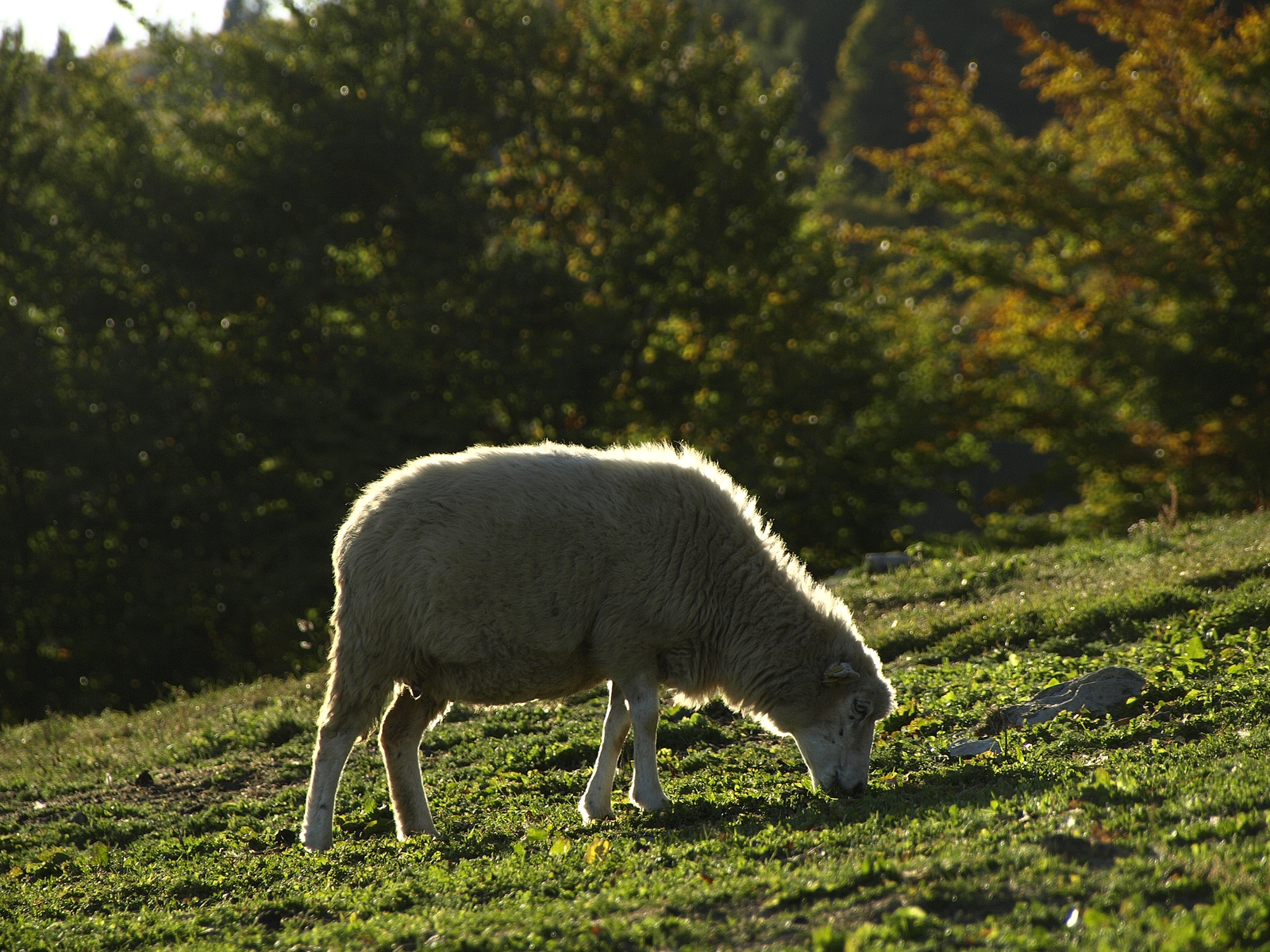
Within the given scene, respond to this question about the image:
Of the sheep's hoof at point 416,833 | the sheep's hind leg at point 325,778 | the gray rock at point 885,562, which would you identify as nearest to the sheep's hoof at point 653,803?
the sheep's hoof at point 416,833

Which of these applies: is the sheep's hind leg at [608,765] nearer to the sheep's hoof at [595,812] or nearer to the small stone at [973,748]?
the sheep's hoof at [595,812]

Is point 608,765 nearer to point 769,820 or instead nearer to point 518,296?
point 769,820

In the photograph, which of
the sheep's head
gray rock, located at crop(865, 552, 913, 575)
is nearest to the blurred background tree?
gray rock, located at crop(865, 552, 913, 575)

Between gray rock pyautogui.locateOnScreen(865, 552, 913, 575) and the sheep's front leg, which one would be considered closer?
the sheep's front leg

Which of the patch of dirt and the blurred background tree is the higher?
the blurred background tree

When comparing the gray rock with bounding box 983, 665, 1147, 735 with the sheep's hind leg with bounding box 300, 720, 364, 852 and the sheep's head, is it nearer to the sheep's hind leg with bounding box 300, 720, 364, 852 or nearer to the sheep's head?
the sheep's head

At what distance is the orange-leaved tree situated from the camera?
17641 millimetres

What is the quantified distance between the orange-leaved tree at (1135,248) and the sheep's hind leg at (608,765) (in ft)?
45.8

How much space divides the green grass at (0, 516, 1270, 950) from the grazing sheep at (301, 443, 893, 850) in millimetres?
427

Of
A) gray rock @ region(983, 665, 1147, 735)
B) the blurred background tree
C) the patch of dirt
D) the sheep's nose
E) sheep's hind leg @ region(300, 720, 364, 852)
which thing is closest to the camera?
the sheep's nose

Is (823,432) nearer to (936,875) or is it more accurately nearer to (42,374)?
(42,374)

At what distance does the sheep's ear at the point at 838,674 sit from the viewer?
21.6ft

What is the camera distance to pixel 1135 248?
1894cm

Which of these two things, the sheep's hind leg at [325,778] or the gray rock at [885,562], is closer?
the sheep's hind leg at [325,778]
